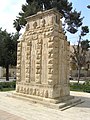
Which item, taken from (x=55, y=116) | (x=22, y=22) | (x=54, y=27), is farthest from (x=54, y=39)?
(x=22, y=22)

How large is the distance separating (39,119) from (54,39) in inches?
157

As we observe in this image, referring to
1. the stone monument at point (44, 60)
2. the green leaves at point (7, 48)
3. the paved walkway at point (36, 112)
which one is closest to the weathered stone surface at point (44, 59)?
the stone monument at point (44, 60)

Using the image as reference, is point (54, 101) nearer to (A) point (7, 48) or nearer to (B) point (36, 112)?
(B) point (36, 112)

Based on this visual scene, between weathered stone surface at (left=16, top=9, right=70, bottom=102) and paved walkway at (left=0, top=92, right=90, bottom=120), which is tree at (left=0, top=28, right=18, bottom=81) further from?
paved walkway at (left=0, top=92, right=90, bottom=120)

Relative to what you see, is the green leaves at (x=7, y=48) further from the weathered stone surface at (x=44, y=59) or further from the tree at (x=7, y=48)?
the weathered stone surface at (x=44, y=59)

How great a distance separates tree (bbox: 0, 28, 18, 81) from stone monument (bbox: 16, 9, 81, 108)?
17270 mm

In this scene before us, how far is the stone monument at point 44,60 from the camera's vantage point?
33.8 ft

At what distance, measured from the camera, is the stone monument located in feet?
33.8

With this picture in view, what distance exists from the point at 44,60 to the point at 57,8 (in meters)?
16.9

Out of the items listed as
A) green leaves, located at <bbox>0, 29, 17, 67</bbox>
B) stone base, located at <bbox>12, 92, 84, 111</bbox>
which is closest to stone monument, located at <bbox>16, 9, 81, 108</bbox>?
stone base, located at <bbox>12, 92, 84, 111</bbox>

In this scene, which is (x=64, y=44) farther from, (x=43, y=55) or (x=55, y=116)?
(x=55, y=116)

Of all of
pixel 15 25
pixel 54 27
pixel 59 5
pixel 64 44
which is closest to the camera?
pixel 54 27

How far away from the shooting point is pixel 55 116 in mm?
8164

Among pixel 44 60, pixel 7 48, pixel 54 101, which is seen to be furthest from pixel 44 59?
pixel 7 48
